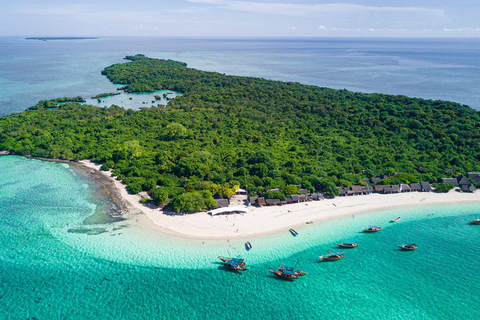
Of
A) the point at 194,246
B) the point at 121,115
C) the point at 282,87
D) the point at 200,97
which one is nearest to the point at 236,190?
the point at 194,246

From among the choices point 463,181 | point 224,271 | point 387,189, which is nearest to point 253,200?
point 224,271

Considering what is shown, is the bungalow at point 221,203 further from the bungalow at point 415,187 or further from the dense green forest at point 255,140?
the bungalow at point 415,187

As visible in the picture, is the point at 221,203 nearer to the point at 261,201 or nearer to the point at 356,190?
the point at 261,201

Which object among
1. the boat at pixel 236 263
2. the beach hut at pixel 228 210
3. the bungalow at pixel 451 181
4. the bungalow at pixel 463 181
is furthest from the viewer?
the bungalow at pixel 451 181

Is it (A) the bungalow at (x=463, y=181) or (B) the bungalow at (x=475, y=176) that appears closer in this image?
(A) the bungalow at (x=463, y=181)

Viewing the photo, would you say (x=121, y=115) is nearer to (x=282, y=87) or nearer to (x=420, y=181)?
(x=282, y=87)

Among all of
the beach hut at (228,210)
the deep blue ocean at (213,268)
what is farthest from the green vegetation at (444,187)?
the beach hut at (228,210)
